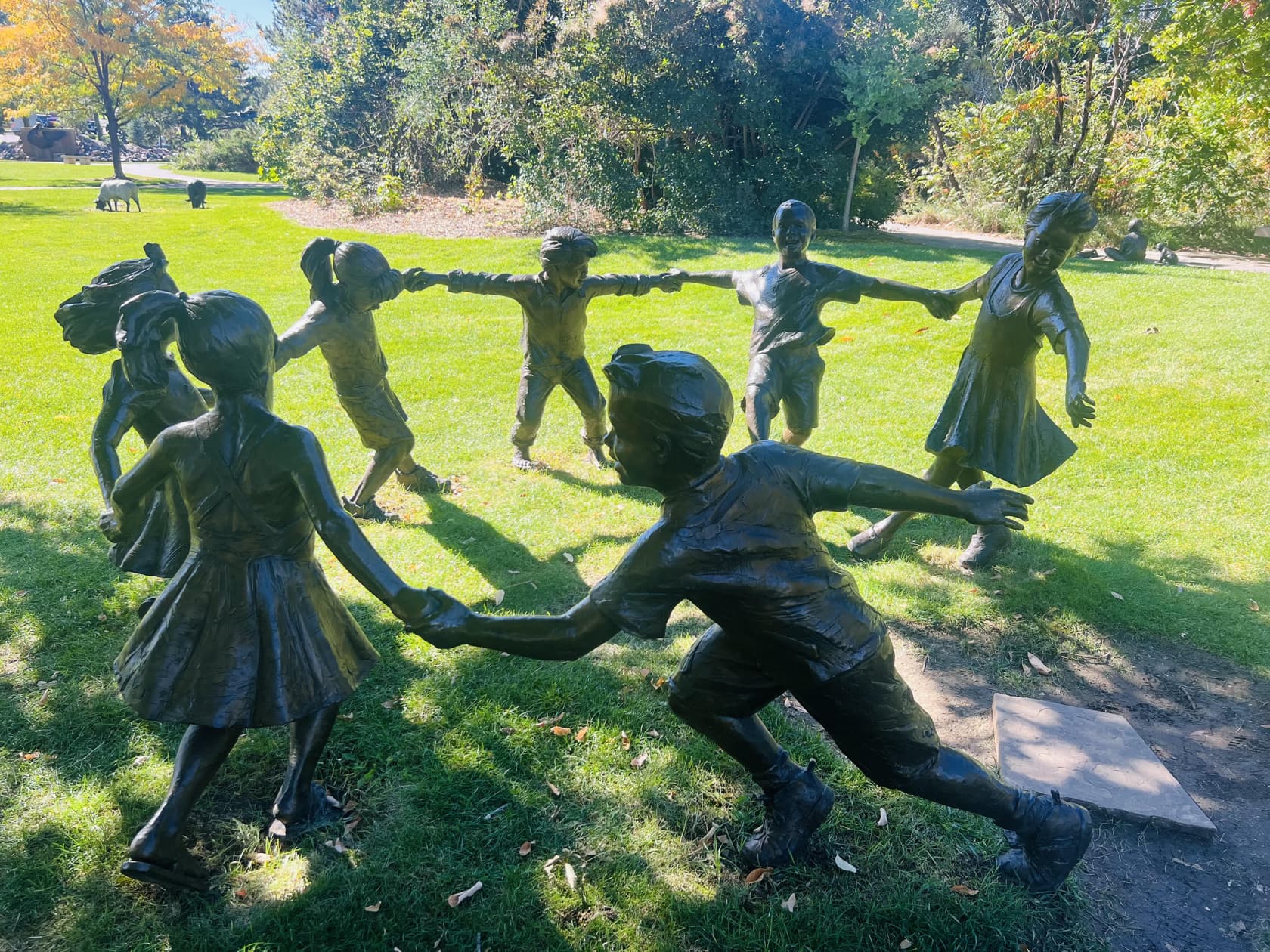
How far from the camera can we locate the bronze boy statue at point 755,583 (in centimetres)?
236

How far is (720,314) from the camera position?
13070mm

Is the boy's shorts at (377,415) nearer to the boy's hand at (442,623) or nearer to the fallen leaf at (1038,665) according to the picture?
the boy's hand at (442,623)

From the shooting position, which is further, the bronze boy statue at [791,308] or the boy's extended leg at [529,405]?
the boy's extended leg at [529,405]

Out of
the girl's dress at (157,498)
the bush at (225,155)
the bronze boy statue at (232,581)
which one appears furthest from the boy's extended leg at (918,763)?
the bush at (225,155)

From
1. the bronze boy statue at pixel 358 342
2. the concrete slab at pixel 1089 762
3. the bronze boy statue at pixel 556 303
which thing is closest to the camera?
the concrete slab at pixel 1089 762

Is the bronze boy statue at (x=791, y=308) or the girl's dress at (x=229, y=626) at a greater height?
the bronze boy statue at (x=791, y=308)

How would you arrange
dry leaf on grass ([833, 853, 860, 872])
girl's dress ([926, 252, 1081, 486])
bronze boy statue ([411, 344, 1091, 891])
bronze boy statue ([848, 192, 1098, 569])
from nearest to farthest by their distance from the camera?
bronze boy statue ([411, 344, 1091, 891]) → dry leaf on grass ([833, 853, 860, 872]) → bronze boy statue ([848, 192, 1098, 569]) → girl's dress ([926, 252, 1081, 486])

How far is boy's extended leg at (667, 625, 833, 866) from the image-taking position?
2943 mm

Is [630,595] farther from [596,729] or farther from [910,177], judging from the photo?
[910,177]

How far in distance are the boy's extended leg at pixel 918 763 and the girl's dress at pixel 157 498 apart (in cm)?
291

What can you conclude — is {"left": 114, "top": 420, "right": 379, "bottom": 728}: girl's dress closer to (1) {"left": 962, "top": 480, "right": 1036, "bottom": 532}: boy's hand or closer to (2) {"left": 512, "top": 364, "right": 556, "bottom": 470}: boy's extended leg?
(1) {"left": 962, "top": 480, "right": 1036, "bottom": 532}: boy's hand

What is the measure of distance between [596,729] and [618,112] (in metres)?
15.9

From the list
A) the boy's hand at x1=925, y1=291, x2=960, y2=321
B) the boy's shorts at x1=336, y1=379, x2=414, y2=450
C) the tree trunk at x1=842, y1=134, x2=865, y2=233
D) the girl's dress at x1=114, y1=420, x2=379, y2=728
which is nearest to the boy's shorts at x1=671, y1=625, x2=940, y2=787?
the girl's dress at x1=114, y1=420, x2=379, y2=728

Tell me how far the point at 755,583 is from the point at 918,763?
95 centimetres
